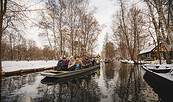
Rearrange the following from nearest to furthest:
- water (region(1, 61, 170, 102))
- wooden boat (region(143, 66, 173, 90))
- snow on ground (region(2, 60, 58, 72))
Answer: water (region(1, 61, 170, 102)), wooden boat (region(143, 66, 173, 90)), snow on ground (region(2, 60, 58, 72))

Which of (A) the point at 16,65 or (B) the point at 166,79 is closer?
(B) the point at 166,79

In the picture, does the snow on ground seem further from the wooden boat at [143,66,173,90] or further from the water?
the wooden boat at [143,66,173,90]

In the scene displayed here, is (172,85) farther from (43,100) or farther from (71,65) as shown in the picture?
(71,65)

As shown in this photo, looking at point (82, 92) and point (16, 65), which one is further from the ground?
point (16, 65)

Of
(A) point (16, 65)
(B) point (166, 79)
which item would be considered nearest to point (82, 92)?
(B) point (166, 79)

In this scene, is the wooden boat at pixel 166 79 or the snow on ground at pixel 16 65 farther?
the snow on ground at pixel 16 65

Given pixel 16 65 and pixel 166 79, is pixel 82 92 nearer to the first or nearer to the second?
pixel 166 79

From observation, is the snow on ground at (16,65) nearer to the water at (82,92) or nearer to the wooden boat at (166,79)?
the water at (82,92)

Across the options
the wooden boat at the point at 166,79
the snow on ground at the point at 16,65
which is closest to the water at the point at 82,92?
the wooden boat at the point at 166,79

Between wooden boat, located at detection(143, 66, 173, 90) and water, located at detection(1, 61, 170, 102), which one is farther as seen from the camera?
wooden boat, located at detection(143, 66, 173, 90)

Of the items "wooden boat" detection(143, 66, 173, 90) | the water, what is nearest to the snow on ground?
the water

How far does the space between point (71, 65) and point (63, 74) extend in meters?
1.35

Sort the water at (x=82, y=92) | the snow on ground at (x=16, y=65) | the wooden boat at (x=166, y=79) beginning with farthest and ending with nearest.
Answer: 1. the snow on ground at (x=16, y=65)
2. the wooden boat at (x=166, y=79)
3. the water at (x=82, y=92)

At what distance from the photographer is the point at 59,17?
18.0 meters
